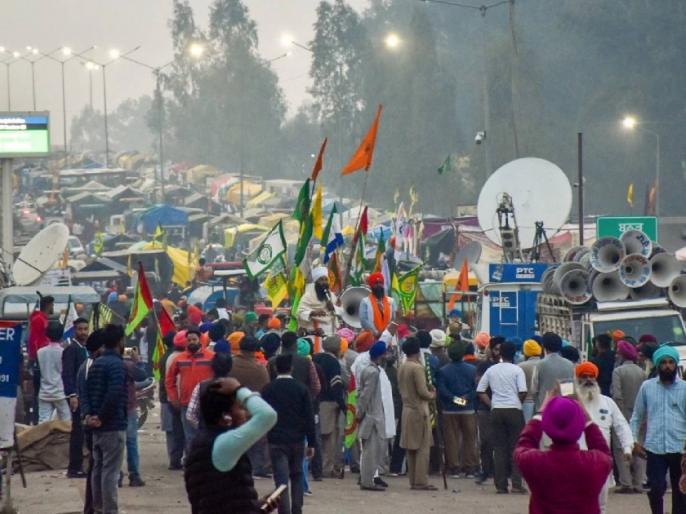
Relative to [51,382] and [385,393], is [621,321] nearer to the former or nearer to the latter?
[385,393]

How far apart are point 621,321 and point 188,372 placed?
6238 mm

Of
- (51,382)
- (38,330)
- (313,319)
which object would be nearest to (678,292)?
(313,319)

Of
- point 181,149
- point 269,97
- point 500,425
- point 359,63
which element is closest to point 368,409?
point 500,425

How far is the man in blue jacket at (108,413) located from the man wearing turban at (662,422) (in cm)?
369

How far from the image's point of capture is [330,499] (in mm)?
14305

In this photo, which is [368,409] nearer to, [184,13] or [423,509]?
[423,509]

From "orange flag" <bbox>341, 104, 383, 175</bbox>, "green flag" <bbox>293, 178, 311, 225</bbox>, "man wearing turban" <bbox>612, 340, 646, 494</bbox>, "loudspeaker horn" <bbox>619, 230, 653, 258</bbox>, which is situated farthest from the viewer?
"orange flag" <bbox>341, 104, 383, 175</bbox>

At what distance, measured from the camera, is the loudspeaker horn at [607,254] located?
64.7 ft

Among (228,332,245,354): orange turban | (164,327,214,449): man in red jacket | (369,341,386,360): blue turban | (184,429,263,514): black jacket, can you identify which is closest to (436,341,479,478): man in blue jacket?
(369,341,386,360): blue turban

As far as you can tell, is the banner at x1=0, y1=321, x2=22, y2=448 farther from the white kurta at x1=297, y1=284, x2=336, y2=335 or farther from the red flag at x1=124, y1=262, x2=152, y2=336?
the white kurta at x1=297, y1=284, x2=336, y2=335

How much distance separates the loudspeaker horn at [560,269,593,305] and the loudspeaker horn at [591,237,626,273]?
0.21 m

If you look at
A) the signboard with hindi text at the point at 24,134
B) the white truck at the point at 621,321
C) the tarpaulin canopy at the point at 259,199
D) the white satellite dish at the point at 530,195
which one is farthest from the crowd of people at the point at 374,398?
the tarpaulin canopy at the point at 259,199

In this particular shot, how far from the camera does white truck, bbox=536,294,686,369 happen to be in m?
19.0

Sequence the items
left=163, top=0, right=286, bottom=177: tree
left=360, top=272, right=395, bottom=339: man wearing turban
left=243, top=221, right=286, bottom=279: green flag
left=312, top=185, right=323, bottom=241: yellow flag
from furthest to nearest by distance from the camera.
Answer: left=163, top=0, right=286, bottom=177: tree < left=243, top=221, right=286, bottom=279: green flag < left=312, top=185, right=323, bottom=241: yellow flag < left=360, top=272, right=395, bottom=339: man wearing turban
